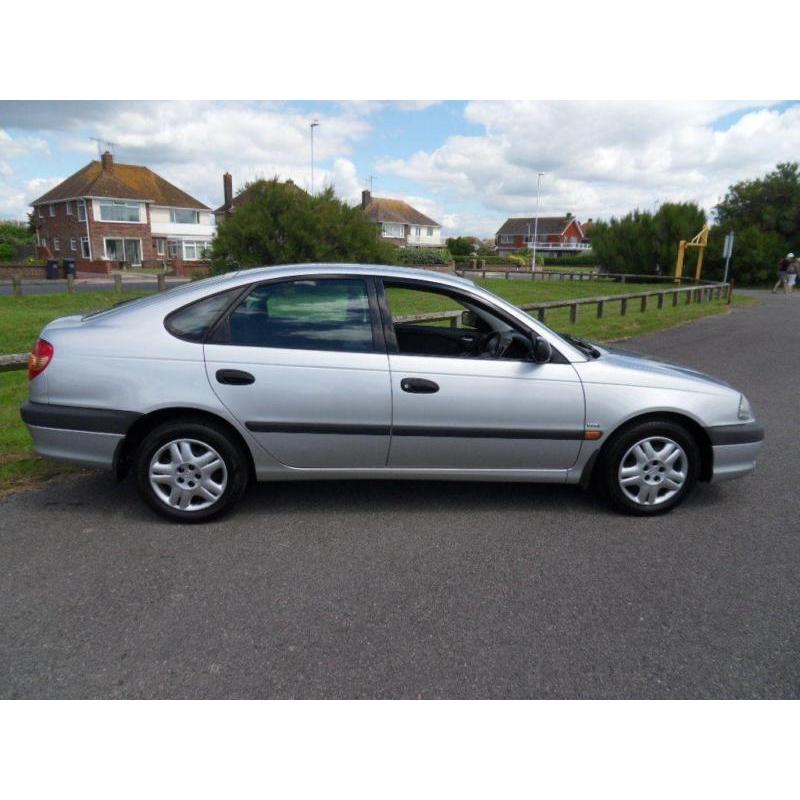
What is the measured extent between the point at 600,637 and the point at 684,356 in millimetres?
9134

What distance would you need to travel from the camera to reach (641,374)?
4.05 meters

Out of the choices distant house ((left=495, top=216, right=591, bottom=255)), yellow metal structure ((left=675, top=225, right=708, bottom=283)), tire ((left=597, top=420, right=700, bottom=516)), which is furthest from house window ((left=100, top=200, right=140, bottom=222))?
distant house ((left=495, top=216, right=591, bottom=255))

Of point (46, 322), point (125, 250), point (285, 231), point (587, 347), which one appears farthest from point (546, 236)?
point (587, 347)

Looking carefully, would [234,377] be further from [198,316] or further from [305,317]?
[305,317]

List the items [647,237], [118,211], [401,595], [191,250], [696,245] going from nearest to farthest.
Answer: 1. [401,595]
2. [696,245]
3. [647,237]
4. [118,211]
5. [191,250]

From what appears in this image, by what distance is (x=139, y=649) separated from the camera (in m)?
2.70

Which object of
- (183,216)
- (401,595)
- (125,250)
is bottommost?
(401,595)

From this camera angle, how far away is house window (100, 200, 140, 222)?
48.2 m

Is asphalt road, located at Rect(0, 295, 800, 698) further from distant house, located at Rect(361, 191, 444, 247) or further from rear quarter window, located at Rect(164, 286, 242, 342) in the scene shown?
distant house, located at Rect(361, 191, 444, 247)

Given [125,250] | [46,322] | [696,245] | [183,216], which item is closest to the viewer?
[46,322]

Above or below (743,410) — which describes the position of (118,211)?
above

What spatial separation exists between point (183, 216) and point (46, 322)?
4644cm

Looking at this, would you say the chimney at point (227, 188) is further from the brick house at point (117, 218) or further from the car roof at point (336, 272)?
the car roof at point (336, 272)

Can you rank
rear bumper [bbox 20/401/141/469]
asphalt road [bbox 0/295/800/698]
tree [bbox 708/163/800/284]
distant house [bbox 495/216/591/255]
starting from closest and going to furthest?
asphalt road [bbox 0/295/800/698] → rear bumper [bbox 20/401/141/469] → tree [bbox 708/163/800/284] → distant house [bbox 495/216/591/255]
